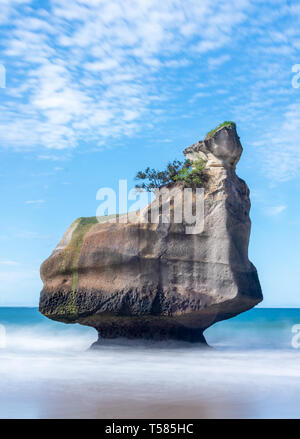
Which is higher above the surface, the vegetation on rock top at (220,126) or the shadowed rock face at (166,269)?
the vegetation on rock top at (220,126)

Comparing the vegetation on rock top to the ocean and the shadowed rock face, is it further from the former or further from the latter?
the ocean

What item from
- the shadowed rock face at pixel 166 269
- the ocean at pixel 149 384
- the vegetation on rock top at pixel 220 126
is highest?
the vegetation on rock top at pixel 220 126

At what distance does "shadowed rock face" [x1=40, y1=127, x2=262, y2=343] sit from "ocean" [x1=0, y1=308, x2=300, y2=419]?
1142 millimetres

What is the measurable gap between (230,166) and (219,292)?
4006 millimetres

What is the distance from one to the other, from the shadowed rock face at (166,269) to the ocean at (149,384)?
1.14 meters

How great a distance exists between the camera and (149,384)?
9930 millimetres

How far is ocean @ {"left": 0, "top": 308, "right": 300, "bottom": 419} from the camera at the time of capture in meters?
7.77

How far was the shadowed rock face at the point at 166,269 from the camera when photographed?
48.9 ft

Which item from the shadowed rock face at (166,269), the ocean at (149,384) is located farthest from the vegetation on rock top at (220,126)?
the ocean at (149,384)

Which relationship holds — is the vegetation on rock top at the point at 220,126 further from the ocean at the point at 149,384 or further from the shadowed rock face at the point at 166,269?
the ocean at the point at 149,384

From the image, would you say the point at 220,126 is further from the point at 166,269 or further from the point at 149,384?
the point at 149,384

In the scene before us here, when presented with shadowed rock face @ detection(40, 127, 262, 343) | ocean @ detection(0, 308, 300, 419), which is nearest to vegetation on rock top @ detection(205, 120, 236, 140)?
shadowed rock face @ detection(40, 127, 262, 343)

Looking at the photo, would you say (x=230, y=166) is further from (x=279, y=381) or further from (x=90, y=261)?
(x=279, y=381)
